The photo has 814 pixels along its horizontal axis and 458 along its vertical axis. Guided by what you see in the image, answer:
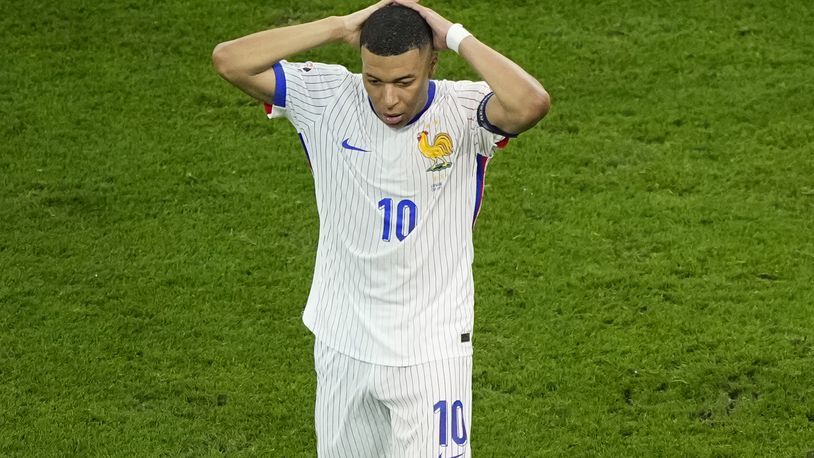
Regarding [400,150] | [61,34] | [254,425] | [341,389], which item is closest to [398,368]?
[341,389]

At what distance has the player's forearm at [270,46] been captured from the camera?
17.1 feet

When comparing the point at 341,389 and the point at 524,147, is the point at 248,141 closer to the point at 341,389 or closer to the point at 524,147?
the point at 524,147

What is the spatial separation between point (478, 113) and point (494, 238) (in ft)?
12.0

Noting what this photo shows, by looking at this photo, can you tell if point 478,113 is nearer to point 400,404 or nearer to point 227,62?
point 227,62

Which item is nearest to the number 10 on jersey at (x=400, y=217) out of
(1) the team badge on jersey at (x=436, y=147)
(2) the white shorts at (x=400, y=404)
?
(1) the team badge on jersey at (x=436, y=147)

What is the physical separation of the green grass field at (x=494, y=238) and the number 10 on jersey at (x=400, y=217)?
7.16 ft

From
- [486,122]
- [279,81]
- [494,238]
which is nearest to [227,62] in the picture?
[279,81]

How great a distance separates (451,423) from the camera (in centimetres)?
534

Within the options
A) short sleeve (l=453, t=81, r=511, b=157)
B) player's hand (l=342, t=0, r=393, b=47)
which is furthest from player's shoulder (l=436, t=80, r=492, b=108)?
player's hand (l=342, t=0, r=393, b=47)

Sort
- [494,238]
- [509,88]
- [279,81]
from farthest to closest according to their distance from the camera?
[494,238] < [279,81] < [509,88]

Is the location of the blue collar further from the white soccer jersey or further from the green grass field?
the green grass field

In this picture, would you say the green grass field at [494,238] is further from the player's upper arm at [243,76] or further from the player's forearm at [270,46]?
the player's forearm at [270,46]

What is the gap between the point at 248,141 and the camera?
32.4 feet

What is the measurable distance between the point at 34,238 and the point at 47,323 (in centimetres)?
98
